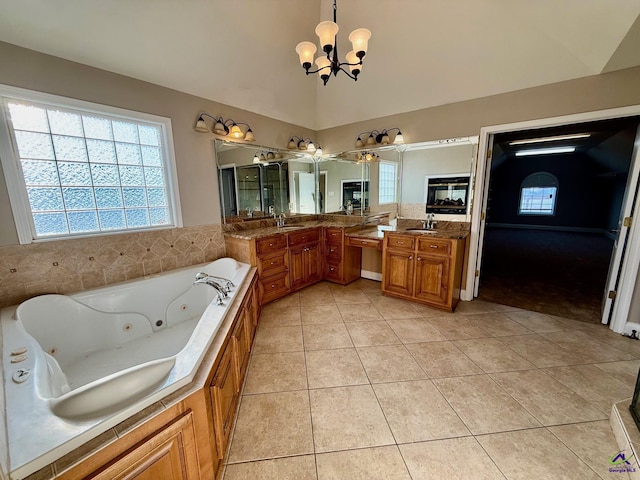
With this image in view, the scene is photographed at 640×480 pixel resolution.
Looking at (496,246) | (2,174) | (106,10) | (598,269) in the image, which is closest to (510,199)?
(496,246)

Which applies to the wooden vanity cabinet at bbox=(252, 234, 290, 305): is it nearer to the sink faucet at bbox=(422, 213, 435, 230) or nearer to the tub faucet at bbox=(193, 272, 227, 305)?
the tub faucet at bbox=(193, 272, 227, 305)

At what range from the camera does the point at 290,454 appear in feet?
4.57

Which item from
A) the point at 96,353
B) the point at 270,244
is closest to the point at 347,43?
the point at 270,244

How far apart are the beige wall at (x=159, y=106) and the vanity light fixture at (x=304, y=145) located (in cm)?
22

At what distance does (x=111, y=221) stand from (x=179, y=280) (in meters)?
0.84

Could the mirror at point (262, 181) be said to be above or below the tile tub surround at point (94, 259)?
above

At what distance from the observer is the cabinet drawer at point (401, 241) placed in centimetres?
309

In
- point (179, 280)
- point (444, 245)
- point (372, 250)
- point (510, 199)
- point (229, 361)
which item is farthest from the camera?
point (510, 199)

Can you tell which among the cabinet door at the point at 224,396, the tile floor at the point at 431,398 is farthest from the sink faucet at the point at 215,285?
the tile floor at the point at 431,398

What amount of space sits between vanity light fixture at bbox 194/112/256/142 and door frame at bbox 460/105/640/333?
2865 mm

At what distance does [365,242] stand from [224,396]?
8.47 feet

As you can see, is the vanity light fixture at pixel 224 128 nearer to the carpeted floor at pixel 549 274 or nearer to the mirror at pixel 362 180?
the mirror at pixel 362 180

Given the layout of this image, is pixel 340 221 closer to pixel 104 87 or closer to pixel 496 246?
pixel 104 87

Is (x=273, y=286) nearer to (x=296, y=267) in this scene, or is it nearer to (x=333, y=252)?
(x=296, y=267)
